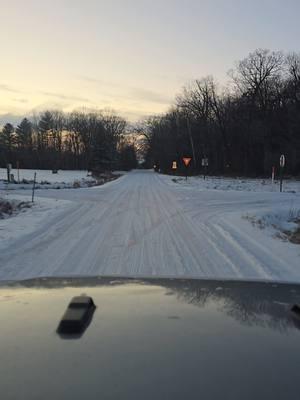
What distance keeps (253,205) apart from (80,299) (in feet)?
61.2

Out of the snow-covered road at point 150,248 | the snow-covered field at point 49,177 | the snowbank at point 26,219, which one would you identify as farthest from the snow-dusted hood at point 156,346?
the snow-covered field at point 49,177

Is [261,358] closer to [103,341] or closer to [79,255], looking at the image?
[103,341]

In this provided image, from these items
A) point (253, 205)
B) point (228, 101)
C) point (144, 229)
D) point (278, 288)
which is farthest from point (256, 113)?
point (278, 288)

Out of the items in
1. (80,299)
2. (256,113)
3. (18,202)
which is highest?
(256,113)

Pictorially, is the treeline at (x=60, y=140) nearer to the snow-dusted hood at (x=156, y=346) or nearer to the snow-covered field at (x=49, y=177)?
the snow-covered field at (x=49, y=177)

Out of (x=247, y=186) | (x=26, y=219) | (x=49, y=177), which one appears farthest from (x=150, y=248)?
(x=49, y=177)

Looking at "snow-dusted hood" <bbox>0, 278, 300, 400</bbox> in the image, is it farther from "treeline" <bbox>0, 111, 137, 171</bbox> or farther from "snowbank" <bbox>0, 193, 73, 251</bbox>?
"treeline" <bbox>0, 111, 137, 171</bbox>

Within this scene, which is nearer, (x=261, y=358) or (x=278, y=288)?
A: (x=261, y=358)

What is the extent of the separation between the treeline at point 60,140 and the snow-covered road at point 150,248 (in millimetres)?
106083

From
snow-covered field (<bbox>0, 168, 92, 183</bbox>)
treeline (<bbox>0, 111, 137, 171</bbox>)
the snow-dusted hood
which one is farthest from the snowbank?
treeline (<bbox>0, 111, 137, 171</bbox>)

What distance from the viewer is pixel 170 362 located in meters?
2.34

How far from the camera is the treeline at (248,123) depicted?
66.6m

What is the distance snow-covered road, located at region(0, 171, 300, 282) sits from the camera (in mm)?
8680

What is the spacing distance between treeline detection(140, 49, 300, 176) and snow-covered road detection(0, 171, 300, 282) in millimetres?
49648
